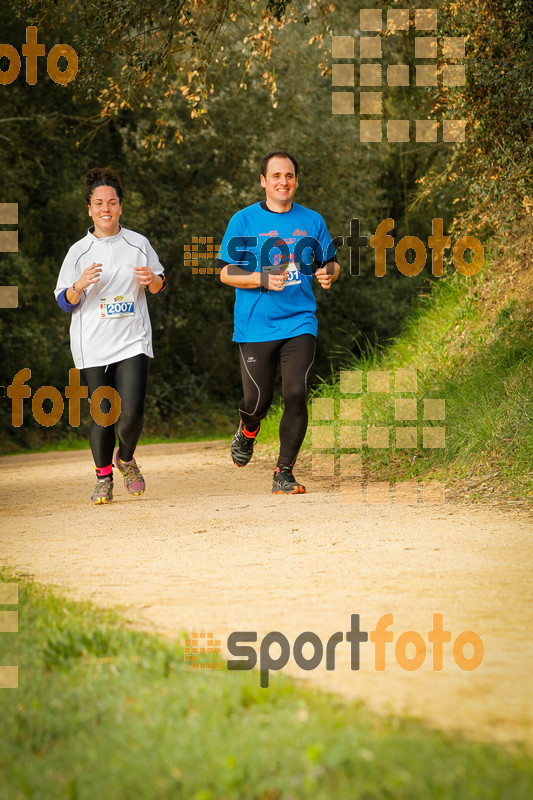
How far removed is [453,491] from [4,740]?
4.81m

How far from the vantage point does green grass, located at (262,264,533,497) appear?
731 centimetres

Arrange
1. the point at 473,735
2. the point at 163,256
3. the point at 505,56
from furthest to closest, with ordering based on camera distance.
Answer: the point at 163,256 < the point at 505,56 < the point at 473,735

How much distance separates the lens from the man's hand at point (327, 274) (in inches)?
271

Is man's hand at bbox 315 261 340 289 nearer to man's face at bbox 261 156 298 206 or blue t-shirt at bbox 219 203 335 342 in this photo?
blue t-shirt at bbox 219 203 335 342

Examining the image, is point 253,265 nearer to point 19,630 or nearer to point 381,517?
point 381,517

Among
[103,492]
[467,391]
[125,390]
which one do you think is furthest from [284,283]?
[467,391]

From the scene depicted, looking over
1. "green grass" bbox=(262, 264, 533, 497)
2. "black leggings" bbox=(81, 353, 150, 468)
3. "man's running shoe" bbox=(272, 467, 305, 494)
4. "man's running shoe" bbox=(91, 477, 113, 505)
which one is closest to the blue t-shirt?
"black leggings" bbox=(81, 353, 150, 468)

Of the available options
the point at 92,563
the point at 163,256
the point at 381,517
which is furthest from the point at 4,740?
the point at 163,256

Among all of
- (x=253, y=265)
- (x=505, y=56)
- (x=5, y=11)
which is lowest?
(x=253, y=265)

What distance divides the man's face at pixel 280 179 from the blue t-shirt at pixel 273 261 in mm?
116

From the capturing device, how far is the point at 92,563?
4.84 metres

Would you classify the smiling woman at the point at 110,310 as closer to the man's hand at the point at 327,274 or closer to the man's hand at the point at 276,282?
the man's hand at the point at 276,282

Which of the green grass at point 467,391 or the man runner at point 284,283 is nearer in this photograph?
the man runner at point 284,283

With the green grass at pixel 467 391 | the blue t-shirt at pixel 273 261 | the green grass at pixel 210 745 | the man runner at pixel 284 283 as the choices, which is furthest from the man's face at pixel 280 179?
the green grass at pixel 210 745
